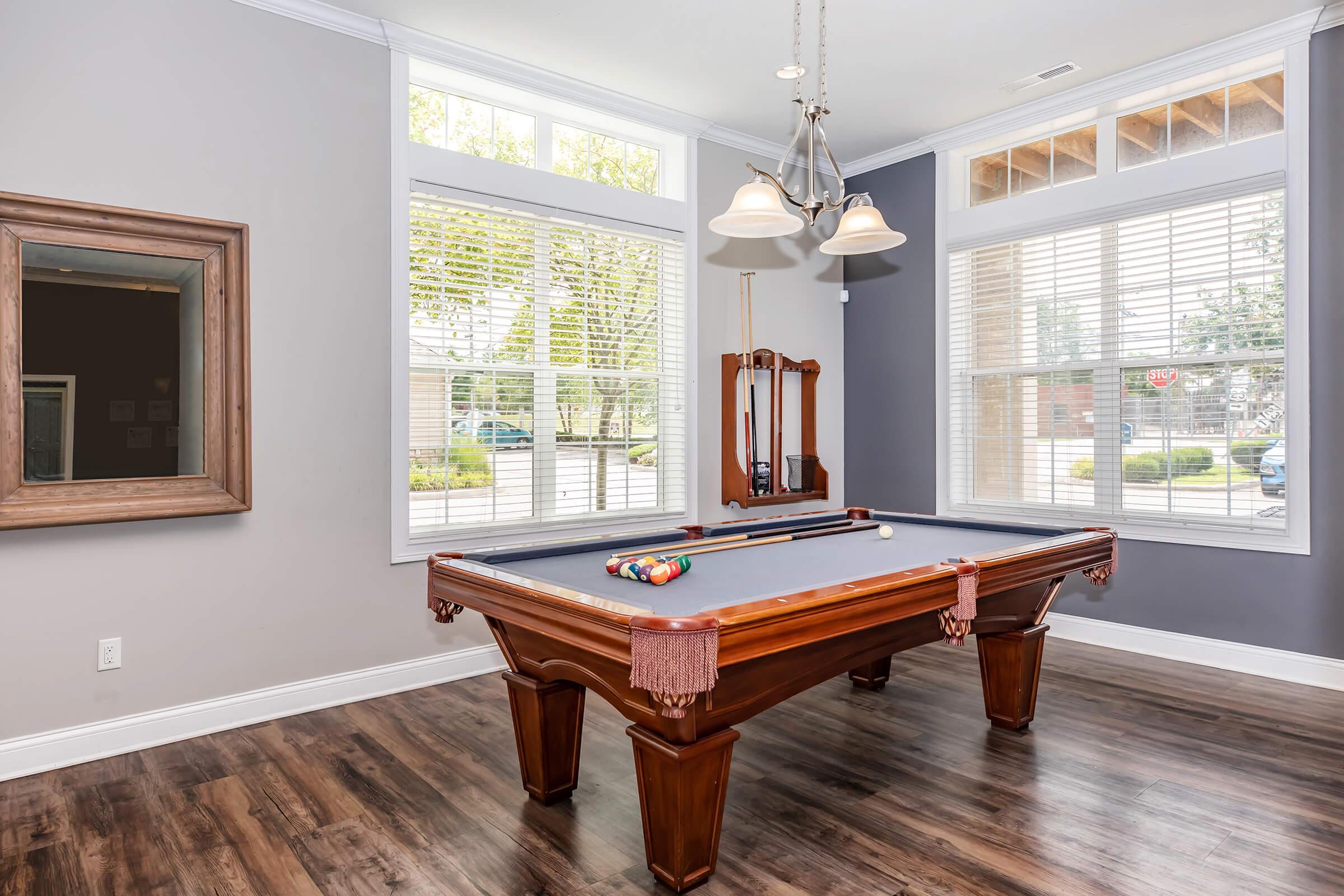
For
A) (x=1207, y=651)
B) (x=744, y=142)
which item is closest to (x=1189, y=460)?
(x=1207, y=651)

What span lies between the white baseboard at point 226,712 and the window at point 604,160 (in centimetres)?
260

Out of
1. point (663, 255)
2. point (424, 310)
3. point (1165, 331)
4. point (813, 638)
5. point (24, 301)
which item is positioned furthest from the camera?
point (663, 255)

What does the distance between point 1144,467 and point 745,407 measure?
2176 mm

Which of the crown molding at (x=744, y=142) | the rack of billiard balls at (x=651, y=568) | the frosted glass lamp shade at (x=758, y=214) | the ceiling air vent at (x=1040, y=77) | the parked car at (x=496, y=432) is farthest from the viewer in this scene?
the crown molding at (x=744, y=142)

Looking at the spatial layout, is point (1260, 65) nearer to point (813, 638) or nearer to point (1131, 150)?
point (1131, 150)

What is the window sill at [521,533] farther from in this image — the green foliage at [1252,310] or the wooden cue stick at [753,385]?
the green foliage at [1252,310]

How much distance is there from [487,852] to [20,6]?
3200 millimetres

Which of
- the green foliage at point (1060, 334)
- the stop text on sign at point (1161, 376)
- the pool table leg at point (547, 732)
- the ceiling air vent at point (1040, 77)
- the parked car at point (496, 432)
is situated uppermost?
the ceiling air vent at point (1040, 77)

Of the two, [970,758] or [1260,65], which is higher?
[1260,65]

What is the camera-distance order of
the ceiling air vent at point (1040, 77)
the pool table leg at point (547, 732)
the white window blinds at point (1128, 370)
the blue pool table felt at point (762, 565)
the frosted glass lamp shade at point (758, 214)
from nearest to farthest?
the blue pool table felt at point (762, 565) < the pool table leg at point (547, 732) < the frosted glass lamp shade at point (758, 214) < the white window blinds at point (1128, 370) < the ceiling air vent at point (1040, 77)

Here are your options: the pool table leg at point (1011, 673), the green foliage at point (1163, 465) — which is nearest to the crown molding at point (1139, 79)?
the green foliage at point (1163, 465)

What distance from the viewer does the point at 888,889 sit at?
76.4 inches

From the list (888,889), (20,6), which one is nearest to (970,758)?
(888,889)

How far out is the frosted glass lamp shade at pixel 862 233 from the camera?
8.96 ft
